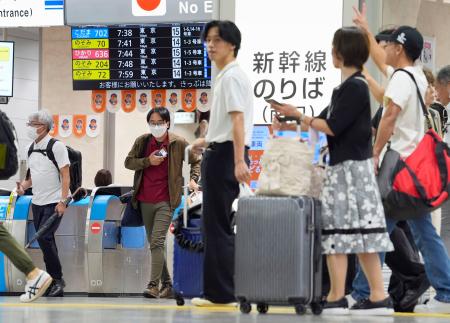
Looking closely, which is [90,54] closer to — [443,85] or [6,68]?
[6,68]

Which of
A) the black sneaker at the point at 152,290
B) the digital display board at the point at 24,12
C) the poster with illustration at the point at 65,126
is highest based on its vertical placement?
the digital display board at the point at 24,12

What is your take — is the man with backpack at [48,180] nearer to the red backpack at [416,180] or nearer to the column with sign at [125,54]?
the column with sign at [125,54]

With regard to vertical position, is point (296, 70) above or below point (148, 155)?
above

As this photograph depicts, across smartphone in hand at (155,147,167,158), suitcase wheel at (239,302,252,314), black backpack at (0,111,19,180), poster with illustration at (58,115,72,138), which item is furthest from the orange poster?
suitcase wheel at (239,302,252,314)

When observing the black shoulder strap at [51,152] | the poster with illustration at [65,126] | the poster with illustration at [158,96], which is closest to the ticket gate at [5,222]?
the black shoulder strap at [51,152]

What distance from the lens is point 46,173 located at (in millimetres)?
10492

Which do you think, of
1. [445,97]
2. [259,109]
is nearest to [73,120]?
[259,109]

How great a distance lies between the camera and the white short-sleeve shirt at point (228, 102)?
21.6 feet

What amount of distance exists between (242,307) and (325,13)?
9.93 feet

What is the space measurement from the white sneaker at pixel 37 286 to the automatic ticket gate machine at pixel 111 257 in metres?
2.52

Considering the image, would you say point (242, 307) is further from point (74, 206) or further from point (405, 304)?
point (74, 206)

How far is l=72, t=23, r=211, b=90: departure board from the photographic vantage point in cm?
1270

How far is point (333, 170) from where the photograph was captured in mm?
6285

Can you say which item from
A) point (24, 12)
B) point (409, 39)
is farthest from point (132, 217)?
point (24, 12)
